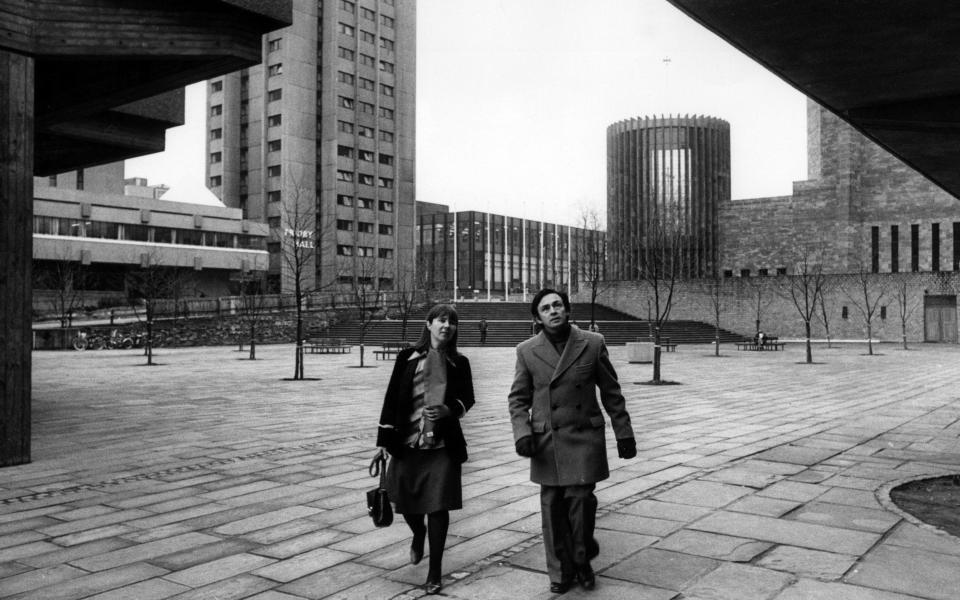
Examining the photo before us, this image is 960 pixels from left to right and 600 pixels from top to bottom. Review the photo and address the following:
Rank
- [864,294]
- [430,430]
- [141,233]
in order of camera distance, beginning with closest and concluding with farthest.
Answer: [430,430] → [864,294] → [141,233]

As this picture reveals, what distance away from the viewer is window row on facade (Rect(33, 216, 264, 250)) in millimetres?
56562

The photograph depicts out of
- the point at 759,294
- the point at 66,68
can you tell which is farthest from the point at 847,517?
the point at 759,294

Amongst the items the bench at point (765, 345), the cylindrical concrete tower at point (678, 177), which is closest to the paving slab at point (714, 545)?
the bench at point (765, 345)

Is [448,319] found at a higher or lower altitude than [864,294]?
lower

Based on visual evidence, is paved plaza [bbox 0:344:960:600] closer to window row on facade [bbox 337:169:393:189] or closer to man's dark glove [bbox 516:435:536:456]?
man's dark glove [bbox 516:435:536:456]

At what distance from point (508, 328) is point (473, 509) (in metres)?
37.7

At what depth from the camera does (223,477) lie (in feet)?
25.6

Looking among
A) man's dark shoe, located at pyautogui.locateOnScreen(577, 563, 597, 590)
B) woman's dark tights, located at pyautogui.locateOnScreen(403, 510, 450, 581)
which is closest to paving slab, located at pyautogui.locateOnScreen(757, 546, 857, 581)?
man's dark shoe, located at pyautogui.locateOnScreen(577, 563, 597, 590)

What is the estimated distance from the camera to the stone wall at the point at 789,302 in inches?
1801

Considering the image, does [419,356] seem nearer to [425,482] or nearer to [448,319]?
[448,319]

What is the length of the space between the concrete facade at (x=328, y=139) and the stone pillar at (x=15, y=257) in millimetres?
66932

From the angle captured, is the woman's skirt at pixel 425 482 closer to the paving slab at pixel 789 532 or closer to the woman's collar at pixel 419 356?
the woman's collar at pixel 419 356

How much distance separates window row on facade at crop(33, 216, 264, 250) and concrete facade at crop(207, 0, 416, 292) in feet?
21.2

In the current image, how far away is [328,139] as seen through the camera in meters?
81.8
